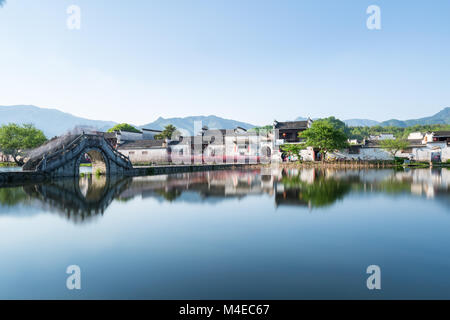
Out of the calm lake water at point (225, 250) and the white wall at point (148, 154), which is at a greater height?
the white wall at point (148, 154)

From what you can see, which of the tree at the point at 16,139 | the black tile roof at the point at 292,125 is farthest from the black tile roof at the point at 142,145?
the black tile roof at the point at 292,125

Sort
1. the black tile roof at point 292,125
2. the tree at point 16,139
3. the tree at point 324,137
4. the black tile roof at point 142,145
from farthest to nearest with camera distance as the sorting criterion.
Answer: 1. the black tile roof at point 292,125
2. the black tile roof at point 142,145
3. the tree at point 324,137
4. the tree at point 16,139

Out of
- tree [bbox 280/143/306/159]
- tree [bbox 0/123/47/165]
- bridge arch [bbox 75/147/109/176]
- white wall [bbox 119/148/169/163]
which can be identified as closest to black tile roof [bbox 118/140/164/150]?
white wall [bbox 119/148/169/163]

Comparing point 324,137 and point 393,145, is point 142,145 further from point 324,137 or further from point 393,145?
point 393,145

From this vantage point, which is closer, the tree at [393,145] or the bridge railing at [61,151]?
the bridge railing at [61,151]

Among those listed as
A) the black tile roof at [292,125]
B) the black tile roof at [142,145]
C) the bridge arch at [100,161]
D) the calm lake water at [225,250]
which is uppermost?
the black tile roof at [292,125]

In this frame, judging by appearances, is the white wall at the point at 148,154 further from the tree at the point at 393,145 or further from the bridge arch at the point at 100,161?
the tree at the point at 393,145

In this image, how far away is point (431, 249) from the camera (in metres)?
6.18

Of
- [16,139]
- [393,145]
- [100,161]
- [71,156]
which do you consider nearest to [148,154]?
[16,139]

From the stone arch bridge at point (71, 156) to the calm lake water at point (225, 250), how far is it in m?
11.9

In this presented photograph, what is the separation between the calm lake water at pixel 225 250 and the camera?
14.3 ft

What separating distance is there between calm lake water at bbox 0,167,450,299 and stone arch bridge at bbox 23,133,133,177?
1190 centimetres

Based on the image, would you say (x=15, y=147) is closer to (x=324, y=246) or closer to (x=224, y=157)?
(x=224, y=157)

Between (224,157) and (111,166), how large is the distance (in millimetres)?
29726
